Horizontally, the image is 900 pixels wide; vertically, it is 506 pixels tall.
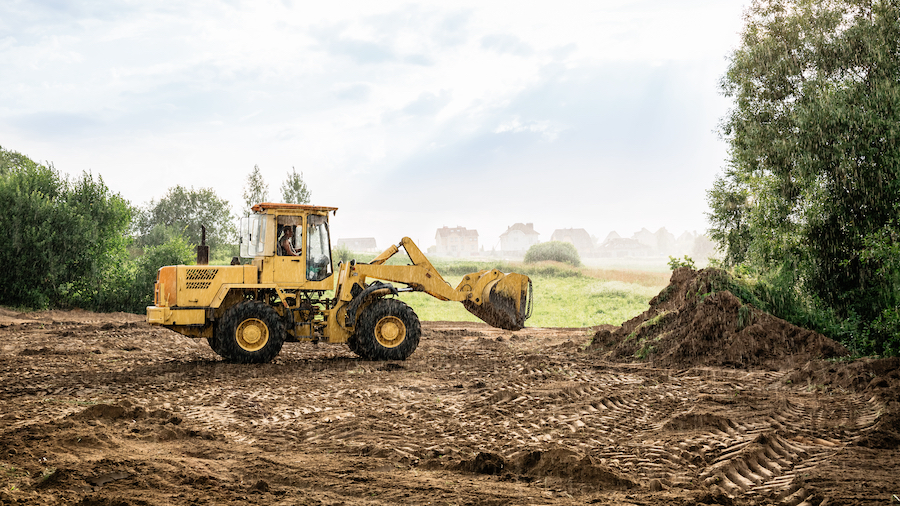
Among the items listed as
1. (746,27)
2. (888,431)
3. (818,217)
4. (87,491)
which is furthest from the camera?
(746,27)

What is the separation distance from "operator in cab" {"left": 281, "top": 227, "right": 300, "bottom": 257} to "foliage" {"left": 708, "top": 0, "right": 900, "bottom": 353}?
32.3 feet

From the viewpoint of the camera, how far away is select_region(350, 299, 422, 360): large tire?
11359mm

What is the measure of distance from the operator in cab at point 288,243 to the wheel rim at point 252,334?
1.27 meters

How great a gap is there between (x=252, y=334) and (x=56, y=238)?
676 inches

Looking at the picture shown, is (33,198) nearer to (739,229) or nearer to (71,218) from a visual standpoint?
(71,218)

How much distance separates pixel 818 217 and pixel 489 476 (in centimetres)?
1175

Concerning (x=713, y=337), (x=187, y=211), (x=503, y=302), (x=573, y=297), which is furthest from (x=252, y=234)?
(x=187, y=211)

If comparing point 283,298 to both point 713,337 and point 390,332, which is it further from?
point 713,337

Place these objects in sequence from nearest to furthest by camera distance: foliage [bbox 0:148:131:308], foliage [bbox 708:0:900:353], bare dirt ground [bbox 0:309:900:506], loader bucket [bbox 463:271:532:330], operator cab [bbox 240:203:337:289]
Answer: bare dirt ground [bbox 0:309:900:506] → operator cab [bbox 240:203:337:289] → loader bucket [bbox 463:271:532:330] → foliage [bbox 708:0:900:353] → foliage [bbox 0:148:131:308]

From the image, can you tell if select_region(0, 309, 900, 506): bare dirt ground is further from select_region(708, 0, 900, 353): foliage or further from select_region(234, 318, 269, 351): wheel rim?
select_region(708, 0, 900, 353): foliage

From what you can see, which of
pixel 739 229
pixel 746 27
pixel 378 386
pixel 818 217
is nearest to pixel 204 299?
pixel 378 386

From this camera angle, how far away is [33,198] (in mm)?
23594

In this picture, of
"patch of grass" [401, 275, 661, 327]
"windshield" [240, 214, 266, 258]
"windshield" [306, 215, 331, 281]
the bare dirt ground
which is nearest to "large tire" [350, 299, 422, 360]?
the bare dirt ground

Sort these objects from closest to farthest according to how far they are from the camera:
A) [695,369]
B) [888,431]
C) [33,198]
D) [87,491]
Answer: [87,491] < [888,431] < [695,369] < [33,198]
